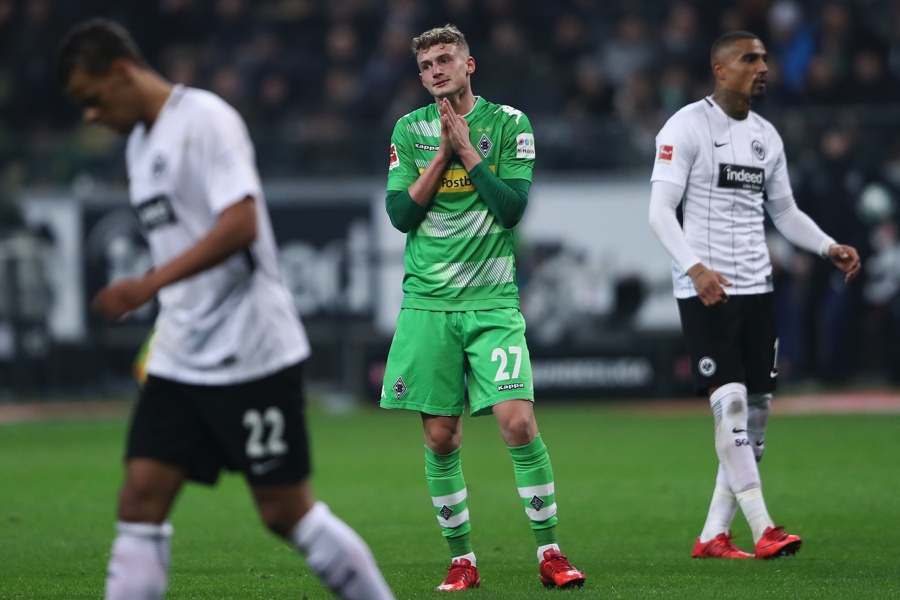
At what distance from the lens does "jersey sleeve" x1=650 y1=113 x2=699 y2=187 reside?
736 centimetres

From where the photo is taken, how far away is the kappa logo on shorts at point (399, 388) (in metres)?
6.60

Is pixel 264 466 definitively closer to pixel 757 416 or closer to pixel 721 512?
pixel 721 512

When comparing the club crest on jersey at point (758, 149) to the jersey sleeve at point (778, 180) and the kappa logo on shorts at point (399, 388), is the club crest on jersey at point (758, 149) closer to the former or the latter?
the jersey sleeve at point (778, 180)

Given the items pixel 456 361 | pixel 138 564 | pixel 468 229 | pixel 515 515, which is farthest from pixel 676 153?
pixel 138 564

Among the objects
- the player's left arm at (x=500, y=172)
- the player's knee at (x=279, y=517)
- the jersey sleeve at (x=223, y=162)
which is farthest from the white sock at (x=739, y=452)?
the jersey sleeve at (x=223, y=162)

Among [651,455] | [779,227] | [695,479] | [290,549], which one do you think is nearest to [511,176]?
[779,227]

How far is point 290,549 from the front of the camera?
789 cm

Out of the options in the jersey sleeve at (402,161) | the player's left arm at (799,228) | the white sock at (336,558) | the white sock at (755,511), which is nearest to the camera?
the white sock at (336,558)

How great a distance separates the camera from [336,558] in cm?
469

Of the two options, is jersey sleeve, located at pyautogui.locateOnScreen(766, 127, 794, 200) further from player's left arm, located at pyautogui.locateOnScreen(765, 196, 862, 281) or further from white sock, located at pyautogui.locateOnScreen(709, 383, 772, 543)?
white sock, located at pyautogui.locateOnScreen(709, 383, 772, 543)

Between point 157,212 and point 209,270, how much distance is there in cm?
28

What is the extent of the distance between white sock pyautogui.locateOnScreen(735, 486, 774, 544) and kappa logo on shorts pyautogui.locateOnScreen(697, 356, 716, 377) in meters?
0.62

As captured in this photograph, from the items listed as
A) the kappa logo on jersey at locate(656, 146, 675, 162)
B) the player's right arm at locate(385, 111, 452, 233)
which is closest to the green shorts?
the player's right arm at locate(385, 111, 452, 233)

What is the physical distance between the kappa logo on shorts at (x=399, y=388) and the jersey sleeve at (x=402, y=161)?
0.89m
